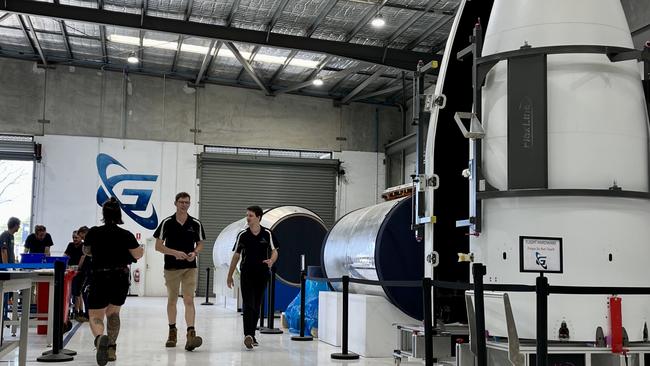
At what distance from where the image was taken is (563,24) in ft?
18.4

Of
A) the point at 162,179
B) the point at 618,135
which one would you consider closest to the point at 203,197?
the point at 162,179

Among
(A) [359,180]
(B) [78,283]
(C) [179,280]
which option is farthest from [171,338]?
(A) [359,180]

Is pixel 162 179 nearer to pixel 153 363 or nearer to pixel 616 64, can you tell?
pixel 153 363

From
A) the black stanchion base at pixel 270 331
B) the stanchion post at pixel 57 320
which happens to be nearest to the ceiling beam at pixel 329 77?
the black stanchion base at pixel 270 331

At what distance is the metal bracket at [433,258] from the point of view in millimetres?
6730

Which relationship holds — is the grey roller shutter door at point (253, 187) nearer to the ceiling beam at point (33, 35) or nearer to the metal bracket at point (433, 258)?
the ceiling beam at point (33, 35)

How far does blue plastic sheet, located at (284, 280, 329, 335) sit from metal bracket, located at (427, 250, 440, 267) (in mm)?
4676

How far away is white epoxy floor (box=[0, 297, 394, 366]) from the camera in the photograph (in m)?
8.09

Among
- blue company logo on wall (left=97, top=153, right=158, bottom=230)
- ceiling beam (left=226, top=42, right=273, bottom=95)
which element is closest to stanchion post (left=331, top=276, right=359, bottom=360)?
ceiling beam (left=226, top=42, right=273, bottom=95)

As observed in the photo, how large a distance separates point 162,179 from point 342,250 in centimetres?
1513

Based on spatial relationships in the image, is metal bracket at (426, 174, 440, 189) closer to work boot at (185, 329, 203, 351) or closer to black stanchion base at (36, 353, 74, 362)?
work boot at (185, 329, 203, 351)

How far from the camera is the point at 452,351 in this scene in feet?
21.9

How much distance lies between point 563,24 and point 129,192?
20.0 metres

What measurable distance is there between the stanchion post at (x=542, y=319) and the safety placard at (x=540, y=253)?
53 centimetres
